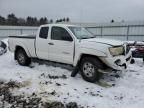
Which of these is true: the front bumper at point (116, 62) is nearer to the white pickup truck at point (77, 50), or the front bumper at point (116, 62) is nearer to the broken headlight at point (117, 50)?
the white pickup truck at point (77, 50)

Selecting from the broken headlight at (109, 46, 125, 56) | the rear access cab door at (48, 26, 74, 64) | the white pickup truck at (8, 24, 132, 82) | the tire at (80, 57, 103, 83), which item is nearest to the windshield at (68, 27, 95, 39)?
the white pickup truck at (8, 24, 132, 82)

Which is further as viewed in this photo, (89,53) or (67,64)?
(67,64)

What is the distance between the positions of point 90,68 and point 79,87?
80 centimetres

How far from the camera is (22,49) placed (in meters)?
10.5

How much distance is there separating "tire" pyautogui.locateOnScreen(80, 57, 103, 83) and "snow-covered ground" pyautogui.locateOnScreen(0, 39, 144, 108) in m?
0.20

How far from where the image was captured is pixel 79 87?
7336mm

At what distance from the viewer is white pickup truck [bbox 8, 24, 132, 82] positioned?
24.7 feet

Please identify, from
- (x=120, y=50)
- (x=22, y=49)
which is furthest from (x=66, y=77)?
(x=22, y=49)

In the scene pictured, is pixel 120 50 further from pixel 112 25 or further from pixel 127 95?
pixel 112 25

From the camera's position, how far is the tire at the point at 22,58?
406 inches

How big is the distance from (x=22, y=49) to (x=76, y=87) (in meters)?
4.14

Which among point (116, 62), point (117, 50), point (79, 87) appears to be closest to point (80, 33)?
point (117, 50)

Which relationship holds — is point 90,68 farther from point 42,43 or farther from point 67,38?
point 42,43

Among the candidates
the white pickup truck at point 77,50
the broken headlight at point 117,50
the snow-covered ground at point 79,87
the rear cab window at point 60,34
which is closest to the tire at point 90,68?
the white pickup truck at point 77,50
